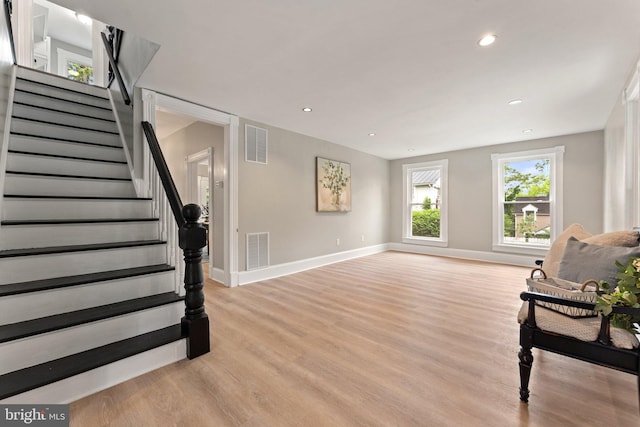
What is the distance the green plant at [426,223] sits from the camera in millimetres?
6498

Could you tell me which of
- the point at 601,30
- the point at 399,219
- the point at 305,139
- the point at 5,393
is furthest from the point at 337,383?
the point at 399,219

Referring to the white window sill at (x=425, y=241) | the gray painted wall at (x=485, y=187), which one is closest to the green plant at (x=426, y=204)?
the gray painted wall at (x=485, y=187)

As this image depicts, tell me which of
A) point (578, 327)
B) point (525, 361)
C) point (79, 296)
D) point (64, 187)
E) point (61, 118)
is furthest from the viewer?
point (61, 118)

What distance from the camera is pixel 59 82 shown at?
3539 mm

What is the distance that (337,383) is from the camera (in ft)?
5.65

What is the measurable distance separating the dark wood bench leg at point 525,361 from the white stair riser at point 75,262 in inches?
110

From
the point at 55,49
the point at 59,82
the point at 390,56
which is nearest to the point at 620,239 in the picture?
the point at 390,56

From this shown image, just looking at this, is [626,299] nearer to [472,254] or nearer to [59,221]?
[59,221]

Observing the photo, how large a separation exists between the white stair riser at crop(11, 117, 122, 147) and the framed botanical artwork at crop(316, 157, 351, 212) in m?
3.11

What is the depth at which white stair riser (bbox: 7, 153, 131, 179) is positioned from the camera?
2.39 meters

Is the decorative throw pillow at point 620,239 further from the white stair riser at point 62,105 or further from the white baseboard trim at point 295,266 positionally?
the white stair riser at point 62,105

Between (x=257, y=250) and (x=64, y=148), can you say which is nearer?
(x=64, y=148)

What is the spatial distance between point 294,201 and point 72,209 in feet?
9.63

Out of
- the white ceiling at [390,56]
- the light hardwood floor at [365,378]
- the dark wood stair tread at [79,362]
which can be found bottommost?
the light hardwood floor at [365,378]
